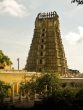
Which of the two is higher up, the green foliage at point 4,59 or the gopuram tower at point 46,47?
the gopuram tower at point 46,47

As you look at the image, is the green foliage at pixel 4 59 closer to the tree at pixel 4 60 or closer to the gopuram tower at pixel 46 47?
the tree at pixel 4 60

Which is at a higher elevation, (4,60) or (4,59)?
(4,59)

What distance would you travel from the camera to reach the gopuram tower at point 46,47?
8506cm

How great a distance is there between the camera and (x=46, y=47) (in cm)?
8625

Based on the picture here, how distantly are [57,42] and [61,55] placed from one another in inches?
117

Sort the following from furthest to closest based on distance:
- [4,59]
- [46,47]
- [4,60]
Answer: [46,47]
[4,60]
[4,59]

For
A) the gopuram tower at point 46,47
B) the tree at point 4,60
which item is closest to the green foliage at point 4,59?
the tree at point 4,60

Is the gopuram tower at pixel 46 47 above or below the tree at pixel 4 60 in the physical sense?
above

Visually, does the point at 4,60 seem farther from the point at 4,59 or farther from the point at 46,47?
the point at 46,47

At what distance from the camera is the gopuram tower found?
85062 millimetres

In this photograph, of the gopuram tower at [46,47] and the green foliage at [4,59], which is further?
the gopuram tower at [46,47]

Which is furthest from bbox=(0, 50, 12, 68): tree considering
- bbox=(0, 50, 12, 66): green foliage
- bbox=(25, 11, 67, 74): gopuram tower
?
bbox=(25, 11, 67, 74): gopuram tower

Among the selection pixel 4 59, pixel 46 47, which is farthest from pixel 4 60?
pixel 46 47

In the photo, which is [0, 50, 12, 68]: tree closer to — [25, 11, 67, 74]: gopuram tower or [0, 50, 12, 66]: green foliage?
[0, 50, 12, 66]: green foliage
